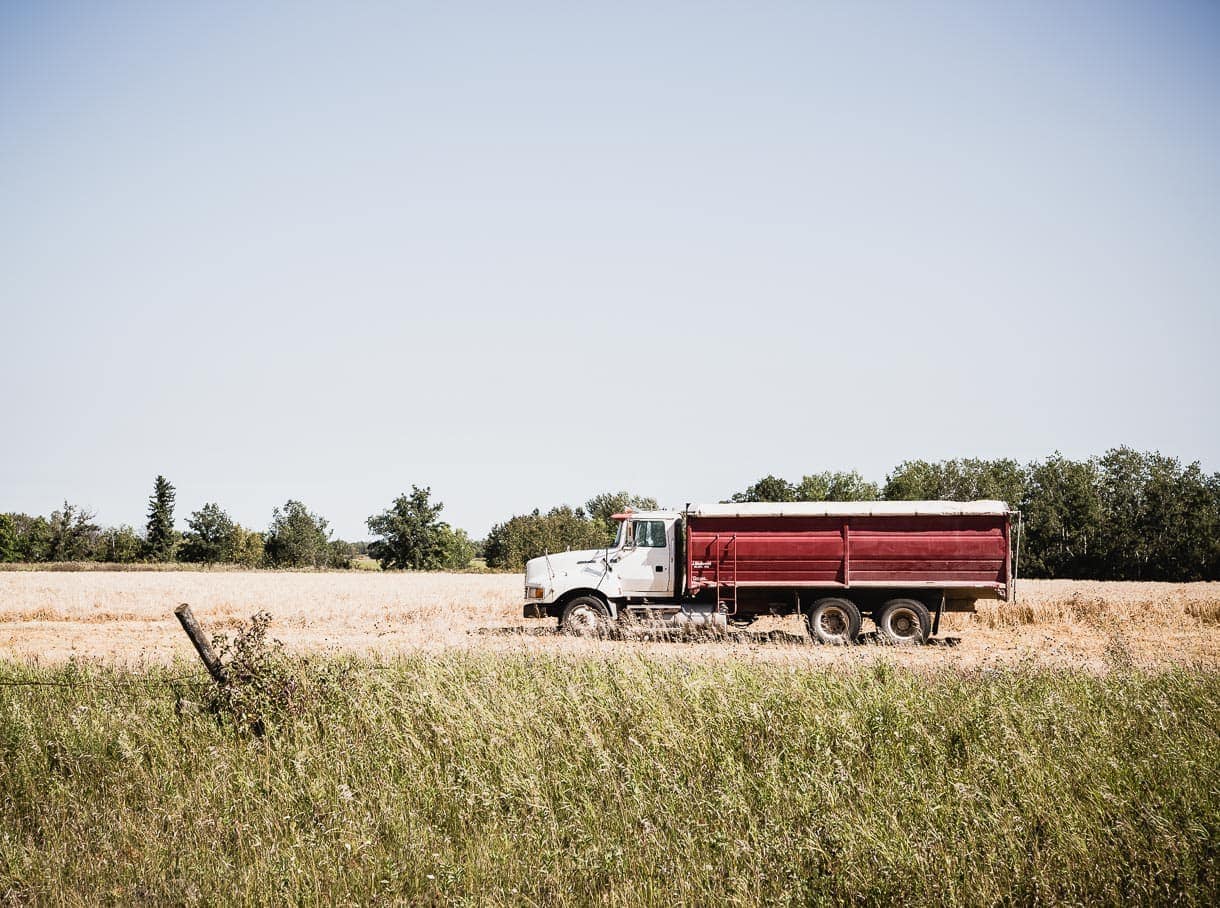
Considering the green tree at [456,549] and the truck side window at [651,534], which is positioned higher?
the truck side window at [651,534]

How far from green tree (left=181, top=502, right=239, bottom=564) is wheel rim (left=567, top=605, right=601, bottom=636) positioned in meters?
87.5

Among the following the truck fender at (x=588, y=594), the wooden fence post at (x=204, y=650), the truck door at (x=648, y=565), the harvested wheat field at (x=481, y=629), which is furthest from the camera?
A: the truck door at (x=648, y=565)

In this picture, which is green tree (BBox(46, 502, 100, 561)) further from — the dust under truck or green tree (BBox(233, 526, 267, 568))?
the dust under truck

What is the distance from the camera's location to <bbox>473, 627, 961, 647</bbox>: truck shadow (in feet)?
57.3

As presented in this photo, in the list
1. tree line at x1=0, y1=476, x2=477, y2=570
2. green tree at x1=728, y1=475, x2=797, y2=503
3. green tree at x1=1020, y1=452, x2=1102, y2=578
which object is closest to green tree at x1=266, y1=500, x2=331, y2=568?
tree line at x1=0, y1=476, x2=477, y2=570

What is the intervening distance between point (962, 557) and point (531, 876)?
574 inches

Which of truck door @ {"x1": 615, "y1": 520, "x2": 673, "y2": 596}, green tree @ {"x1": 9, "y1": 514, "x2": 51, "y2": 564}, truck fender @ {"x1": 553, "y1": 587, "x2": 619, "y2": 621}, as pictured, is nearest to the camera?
truck fender @ {"x1": 553, "y1": 587, "x2": 619, "y2": 621}

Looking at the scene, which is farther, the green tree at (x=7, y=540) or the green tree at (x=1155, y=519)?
the green tree at (x=7, y=540)

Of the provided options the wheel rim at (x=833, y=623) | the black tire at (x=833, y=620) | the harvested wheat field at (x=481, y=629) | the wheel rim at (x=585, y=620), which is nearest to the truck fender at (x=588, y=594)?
the wheel rim at (x=585, y=620)

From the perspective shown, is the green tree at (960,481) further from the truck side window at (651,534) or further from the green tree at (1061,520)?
the truck side window at (651,534)

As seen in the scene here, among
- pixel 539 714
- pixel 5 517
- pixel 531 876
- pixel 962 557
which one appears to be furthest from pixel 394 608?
pixel 5 517

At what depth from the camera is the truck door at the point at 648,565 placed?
18656 millimetres

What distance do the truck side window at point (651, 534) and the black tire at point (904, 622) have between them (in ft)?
16.2

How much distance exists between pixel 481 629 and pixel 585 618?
4484 mm
